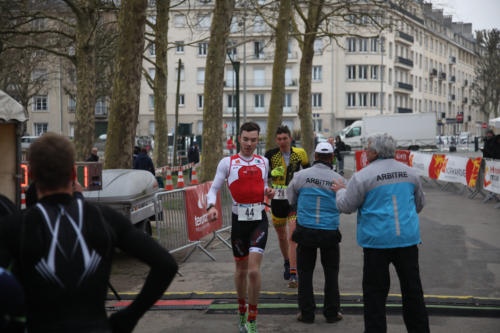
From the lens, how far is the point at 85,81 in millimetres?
Result: 21094

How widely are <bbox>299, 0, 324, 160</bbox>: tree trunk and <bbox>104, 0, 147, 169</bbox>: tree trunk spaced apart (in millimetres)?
16254

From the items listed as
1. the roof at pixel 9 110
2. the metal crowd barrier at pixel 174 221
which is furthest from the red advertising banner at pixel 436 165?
the roof at pixel 9 110

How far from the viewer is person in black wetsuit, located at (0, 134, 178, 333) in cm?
253

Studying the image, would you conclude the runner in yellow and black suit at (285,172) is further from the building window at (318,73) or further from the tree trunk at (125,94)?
the building window at (318,73)

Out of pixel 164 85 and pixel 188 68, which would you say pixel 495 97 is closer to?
pixel 188 68

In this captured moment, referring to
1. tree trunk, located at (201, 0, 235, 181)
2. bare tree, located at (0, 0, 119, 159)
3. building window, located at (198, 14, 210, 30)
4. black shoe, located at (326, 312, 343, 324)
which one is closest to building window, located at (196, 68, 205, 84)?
building window, located at (198, 14, 210, 30)

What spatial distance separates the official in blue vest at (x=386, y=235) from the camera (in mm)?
5402

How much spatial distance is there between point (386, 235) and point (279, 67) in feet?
66.8

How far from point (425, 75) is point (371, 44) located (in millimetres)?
20228

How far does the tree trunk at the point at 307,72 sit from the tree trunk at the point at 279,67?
4164 millimetres

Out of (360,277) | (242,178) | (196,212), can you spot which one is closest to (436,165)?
(196,212)

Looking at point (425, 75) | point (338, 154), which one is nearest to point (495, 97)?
point (425, 75)

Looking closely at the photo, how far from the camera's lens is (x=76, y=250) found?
8.54 feet

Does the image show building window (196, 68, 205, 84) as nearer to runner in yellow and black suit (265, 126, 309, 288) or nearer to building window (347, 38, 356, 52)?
building window (347, 38, 356, 52)
